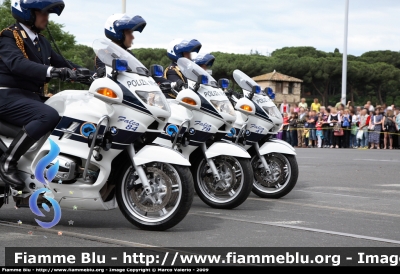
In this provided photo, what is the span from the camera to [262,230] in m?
7.25

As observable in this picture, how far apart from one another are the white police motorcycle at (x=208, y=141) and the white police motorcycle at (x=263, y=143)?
931mm

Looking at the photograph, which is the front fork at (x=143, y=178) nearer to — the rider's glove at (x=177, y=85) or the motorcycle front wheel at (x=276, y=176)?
the rider's glove at (x=177, y=85)

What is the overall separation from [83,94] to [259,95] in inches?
159

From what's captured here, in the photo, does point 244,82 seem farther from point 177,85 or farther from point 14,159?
point 14,159

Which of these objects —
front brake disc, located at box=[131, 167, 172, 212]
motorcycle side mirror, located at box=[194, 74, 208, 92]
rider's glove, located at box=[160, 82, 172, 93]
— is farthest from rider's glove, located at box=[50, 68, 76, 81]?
motorcycle side mirror, located at box=[194, 74, 208, 92]

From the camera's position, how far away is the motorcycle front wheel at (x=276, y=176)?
10266 mm

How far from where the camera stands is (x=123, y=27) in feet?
27.3

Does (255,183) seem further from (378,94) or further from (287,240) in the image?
(378,94)

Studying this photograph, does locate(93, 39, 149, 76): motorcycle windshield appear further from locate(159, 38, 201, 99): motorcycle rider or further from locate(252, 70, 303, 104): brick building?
locate(252, 70, 303, 104): brick building

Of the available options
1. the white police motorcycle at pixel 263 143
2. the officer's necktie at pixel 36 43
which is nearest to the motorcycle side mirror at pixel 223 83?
the white police motorcycle at pixel 263 143

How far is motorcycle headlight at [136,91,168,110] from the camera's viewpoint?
6.98 meters

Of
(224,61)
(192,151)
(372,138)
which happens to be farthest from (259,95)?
(224,61)

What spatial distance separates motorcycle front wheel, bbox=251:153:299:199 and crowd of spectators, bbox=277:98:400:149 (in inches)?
639

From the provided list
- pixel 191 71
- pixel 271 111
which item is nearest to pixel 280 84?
pixel 271 111
